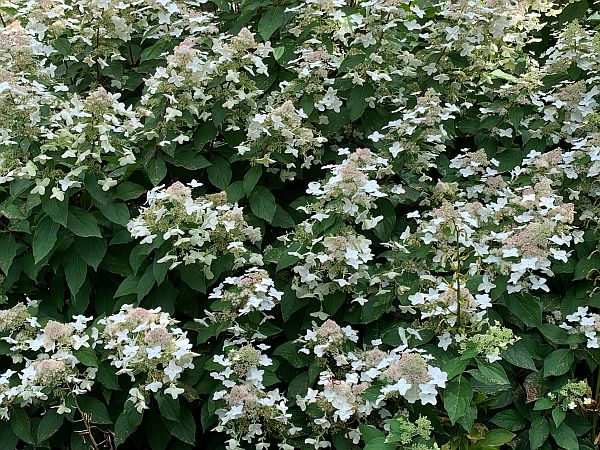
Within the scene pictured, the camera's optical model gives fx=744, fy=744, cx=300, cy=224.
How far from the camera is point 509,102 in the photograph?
3342 mm

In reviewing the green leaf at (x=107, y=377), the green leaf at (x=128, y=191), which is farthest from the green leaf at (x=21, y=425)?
the green leaf at (x=128, y=191)

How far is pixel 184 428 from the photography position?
8.51 ft

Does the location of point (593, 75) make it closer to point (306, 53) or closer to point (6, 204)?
point (306, 53)

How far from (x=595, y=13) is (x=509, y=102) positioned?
51.1 inches

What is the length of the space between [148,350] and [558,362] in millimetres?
1393

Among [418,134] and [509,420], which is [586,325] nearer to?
[509,420]

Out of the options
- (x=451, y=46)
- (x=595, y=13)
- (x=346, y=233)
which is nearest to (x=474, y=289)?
(x=346, y=233)

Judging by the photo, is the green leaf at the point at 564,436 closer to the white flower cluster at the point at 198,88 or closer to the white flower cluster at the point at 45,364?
the white flower cluster at the point at 45,364

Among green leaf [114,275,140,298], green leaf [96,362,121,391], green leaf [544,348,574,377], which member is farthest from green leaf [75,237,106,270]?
green leaf [544,348,574,377]

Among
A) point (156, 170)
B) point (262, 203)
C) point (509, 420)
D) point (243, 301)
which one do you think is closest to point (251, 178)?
point (262, 203)

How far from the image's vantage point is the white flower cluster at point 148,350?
7.58ft

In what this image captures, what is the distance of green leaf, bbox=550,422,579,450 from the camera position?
2.48 m

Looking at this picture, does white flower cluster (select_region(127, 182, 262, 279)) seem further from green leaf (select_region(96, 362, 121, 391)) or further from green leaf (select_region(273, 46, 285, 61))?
green leaf (select_region(273, 46, 285, 61))

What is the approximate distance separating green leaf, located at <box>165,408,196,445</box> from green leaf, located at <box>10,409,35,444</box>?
478mm
